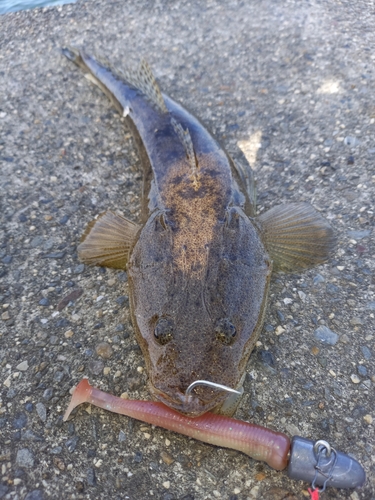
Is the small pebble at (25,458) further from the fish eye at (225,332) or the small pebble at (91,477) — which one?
the fish eye at (225,332)

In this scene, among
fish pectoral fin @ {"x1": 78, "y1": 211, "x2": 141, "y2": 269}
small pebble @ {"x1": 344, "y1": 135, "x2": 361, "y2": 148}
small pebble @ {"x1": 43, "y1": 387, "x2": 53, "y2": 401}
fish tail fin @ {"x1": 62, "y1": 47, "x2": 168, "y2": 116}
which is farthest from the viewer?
fish tail fin @ {"x1": 62, "y1": 47, "x2": 168, "y2": 116}

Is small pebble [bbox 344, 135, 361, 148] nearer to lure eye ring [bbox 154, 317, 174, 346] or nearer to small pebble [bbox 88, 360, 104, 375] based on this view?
lure eye ring [bbox 154, 317, 174, 346]

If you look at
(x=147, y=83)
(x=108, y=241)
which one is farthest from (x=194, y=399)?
(x=147, y=83)

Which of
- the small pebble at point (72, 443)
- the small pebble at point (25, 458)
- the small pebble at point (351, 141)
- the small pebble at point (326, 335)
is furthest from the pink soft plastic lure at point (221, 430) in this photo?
the small pebble at point (351, 141)

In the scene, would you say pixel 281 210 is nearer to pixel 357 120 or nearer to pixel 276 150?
pixel 276 150

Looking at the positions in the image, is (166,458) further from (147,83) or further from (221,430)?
(147,83)

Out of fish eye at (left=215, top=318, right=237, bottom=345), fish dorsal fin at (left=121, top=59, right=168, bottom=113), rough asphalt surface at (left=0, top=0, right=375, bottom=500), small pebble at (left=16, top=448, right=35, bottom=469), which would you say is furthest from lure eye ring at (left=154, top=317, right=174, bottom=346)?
fish dorsal fin at (left=121, top=59, right=168, bottom=113)


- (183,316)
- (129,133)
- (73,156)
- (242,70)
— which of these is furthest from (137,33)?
(183,316)
